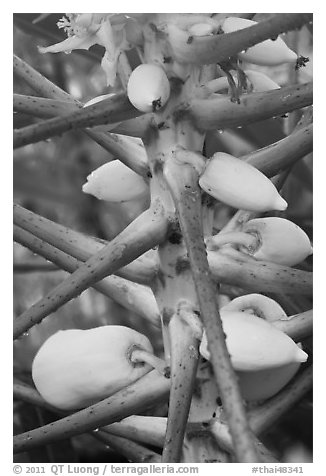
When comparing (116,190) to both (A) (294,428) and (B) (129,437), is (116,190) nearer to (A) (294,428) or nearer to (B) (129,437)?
(B) (129,437)

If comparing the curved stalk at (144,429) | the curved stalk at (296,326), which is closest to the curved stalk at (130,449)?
the curved stalk at (144,429)

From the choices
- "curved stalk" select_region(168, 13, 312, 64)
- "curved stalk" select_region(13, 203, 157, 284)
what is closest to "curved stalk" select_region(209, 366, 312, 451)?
"curved stalk" select_region(13, 203, 157, 284)

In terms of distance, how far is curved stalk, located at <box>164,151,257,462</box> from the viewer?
1.13 ft

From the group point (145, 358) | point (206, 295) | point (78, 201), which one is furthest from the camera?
point (78, 201)

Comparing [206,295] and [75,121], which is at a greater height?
[75,121]

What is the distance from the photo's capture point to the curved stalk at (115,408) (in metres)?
0.46

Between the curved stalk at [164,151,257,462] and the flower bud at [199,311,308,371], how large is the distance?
5 centimetres

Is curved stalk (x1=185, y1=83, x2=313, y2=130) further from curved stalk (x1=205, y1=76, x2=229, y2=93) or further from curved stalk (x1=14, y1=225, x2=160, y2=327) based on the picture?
curved stalk (x1=14, y1=225, x2=160, y2=327)

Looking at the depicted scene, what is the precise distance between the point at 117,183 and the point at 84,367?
0.13 meters

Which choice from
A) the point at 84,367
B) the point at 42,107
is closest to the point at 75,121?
the point at 42,107

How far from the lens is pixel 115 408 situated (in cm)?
46

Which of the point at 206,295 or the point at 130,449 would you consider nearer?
the point at 206,295

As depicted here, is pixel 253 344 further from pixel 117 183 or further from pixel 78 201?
pixel 78 201

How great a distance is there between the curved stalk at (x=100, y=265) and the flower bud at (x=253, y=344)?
0.21 ft
